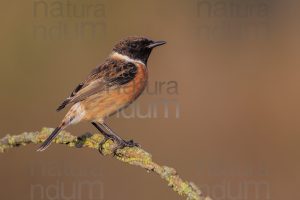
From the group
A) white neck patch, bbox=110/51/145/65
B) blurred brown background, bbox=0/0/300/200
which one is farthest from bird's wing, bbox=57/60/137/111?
blurred brown background, bbox=0/0/300/200

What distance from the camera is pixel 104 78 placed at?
6.05 metres

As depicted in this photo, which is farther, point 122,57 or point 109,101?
point 122,57

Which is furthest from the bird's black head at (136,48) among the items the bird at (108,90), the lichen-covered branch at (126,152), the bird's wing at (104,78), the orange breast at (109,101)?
the lichen-covered branch at (126,152)

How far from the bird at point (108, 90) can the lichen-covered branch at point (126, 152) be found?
45.0 inches

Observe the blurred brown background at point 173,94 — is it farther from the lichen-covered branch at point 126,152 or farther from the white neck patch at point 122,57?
the lichen-covered branch at point 126,152

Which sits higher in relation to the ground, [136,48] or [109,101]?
[136,48]

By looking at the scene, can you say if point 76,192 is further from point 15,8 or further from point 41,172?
point 15,8

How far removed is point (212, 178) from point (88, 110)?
276cm

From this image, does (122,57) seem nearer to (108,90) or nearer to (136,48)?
(136,48)

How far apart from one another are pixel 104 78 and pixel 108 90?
0.11 metres

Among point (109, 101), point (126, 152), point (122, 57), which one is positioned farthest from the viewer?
point (122, 57)

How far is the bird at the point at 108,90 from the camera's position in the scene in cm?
579

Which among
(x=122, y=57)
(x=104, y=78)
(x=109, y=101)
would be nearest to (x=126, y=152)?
(x=109, y=101)

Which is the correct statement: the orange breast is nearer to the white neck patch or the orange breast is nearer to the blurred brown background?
the white neck patch
